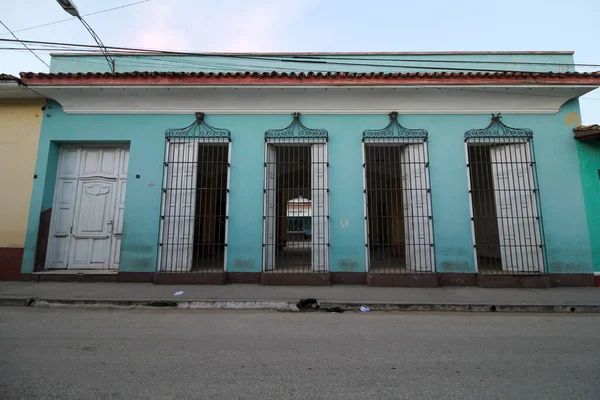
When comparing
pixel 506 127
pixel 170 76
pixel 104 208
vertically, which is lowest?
pixel 104 208

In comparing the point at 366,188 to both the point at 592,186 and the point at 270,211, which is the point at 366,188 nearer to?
the point at 270,211

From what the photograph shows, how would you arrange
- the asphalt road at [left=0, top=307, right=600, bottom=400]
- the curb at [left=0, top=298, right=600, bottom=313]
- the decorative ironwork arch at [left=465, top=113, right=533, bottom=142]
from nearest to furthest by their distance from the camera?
the asphalt road at [left=0, top=307, right=600, bottom=400]
the curb at [left=0, top=298, right=600, bottom=313]
the decorative ironwork arch at [left=465, top=113, right=533, bottom=142]

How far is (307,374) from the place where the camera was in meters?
2.40

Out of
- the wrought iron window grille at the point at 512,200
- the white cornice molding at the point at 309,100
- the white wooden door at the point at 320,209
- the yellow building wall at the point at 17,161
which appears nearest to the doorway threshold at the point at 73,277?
the yellow building wall at the point at 17,161

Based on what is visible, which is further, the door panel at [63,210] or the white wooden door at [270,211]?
the door panel at [63,210]

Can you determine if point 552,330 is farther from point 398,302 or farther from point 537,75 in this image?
point 537,75

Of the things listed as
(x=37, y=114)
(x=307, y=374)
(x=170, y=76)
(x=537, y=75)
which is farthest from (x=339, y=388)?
(x=37, y=114)

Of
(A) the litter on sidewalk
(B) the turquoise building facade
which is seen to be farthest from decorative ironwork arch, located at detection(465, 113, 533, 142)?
(A) the litter on sidewalk

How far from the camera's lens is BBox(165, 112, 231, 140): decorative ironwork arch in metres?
6.21

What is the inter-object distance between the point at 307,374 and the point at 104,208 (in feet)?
19.7

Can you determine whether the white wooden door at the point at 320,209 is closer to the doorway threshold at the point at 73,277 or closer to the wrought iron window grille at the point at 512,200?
the wrought iron window grille at the point at 512,200

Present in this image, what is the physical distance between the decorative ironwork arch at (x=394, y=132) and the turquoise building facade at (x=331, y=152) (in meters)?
0.12

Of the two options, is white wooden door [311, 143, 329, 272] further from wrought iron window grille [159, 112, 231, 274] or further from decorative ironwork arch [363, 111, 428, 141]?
wrought iron window grille [159, 112, 231, 274]

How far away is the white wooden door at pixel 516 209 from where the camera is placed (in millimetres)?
5887
